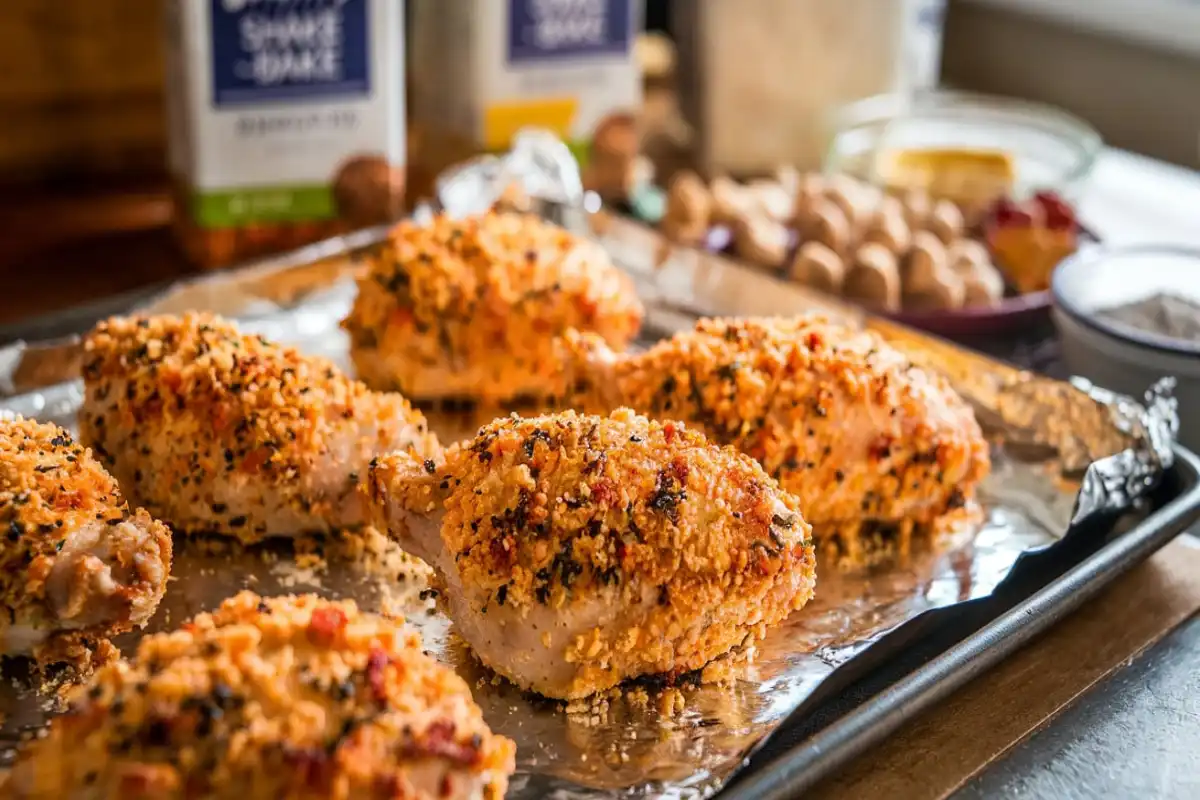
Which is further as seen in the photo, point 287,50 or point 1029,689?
point 287,50

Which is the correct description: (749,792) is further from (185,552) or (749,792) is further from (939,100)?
(939,100)

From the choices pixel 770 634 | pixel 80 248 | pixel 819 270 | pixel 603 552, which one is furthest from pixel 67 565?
pixel 80 248

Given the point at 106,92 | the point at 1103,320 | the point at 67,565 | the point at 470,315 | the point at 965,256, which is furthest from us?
the point at 106,92

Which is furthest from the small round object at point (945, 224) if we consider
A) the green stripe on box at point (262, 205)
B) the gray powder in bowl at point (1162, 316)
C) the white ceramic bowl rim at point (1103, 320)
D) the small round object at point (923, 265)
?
the green stripe on box at point (262, 205)

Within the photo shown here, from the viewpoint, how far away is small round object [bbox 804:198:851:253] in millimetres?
2762

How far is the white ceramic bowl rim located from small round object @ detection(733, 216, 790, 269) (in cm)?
55

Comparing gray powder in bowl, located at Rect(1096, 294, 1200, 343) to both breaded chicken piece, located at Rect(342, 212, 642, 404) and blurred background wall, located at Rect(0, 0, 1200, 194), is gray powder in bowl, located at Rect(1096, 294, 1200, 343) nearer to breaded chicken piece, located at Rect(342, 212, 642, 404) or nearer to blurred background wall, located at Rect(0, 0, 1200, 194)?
breaded chicken piece, located at Rect(342, 212, 642, 404)

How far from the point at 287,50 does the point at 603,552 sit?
1.51 meters

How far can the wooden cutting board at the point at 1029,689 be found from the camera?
1507 millimetres

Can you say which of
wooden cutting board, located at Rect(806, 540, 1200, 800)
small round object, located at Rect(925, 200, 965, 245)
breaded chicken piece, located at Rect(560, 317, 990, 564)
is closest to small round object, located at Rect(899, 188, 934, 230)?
small round object, located at Rect(925, 200, 965, 245)

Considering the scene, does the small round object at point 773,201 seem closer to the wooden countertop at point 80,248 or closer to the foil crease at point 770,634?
the foil crease at point 770,634

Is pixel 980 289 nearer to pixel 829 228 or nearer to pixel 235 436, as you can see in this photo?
pixel 829 228

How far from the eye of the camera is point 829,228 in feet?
9.08

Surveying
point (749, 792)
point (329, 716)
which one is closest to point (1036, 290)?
point (749, 792)
